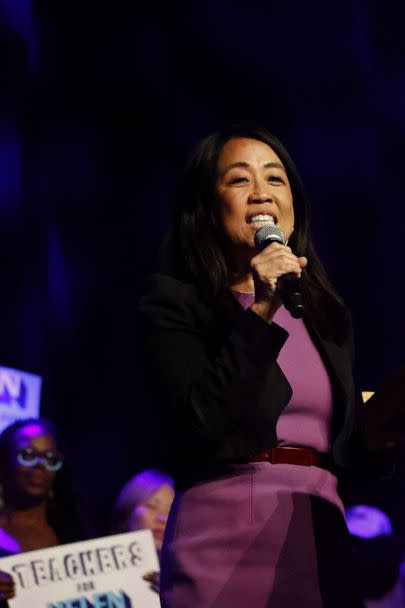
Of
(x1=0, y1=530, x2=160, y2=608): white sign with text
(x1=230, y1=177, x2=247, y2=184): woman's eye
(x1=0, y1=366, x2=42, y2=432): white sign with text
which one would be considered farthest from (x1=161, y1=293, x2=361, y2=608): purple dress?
(x1=0, y1=366, x2=42, y2=432): white sign with text

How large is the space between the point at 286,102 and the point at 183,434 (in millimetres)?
5544

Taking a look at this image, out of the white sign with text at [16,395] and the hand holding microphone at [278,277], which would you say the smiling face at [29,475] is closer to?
the white sign with text at [16,395]

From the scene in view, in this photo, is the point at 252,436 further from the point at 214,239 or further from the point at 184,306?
the point at 214,239

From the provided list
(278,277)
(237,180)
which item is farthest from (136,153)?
(278,277)

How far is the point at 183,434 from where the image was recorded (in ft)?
5.11

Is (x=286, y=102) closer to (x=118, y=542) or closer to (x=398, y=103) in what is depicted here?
(x=398, y=103)

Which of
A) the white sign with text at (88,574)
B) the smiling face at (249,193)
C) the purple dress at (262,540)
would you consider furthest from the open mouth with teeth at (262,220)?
the white sign with text at (88,574)

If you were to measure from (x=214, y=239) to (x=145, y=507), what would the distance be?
9.34 feet

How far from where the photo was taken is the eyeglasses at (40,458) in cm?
406

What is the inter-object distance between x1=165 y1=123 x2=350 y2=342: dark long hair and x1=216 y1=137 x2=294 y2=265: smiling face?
0.03 meters

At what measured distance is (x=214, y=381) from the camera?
4.96ft

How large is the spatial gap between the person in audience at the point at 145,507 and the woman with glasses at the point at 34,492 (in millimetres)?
470

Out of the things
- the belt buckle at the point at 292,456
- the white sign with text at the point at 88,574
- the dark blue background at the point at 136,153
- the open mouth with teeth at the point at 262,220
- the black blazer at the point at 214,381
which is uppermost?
the dark blue background at the point at 136,153

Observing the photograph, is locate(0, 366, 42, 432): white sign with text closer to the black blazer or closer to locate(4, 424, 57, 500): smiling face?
locate(4, 424, 57, 500): smiling face
